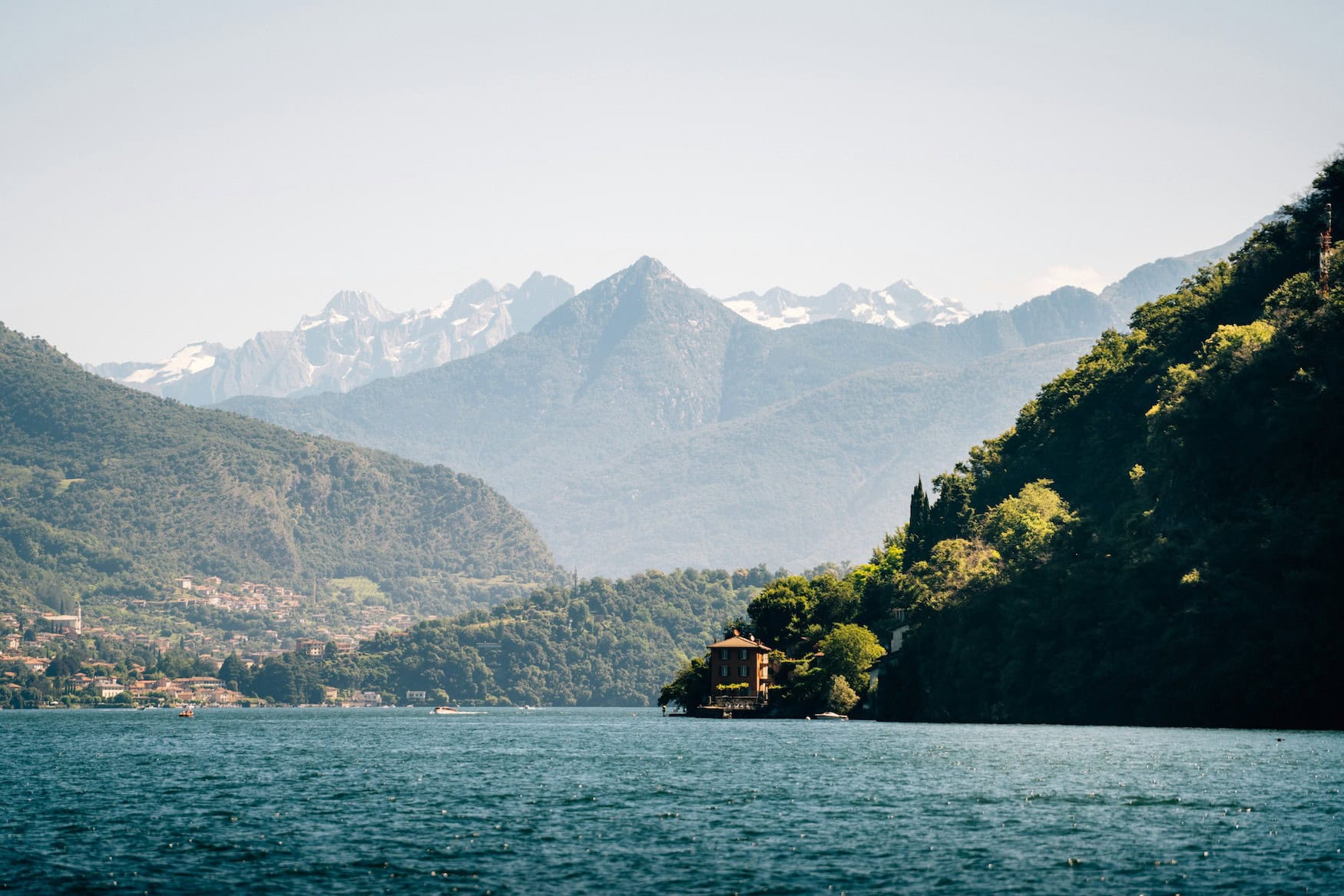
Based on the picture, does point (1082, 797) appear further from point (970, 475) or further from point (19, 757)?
point (970, 475)

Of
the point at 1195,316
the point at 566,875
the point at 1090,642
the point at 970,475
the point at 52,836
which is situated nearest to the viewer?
the point at 566,875

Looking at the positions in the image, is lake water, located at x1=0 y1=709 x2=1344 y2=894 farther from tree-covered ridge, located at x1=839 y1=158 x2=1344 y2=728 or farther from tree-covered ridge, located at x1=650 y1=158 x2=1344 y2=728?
tree-covered ridge, located at x1=650 y1=158 x2=1344 y2=728

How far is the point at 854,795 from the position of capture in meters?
72.6

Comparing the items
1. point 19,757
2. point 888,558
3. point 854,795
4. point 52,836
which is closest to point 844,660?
point 888,558

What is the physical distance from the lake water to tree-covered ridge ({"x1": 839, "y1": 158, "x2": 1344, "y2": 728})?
8632 millimetres

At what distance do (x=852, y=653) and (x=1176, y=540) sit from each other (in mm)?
46847

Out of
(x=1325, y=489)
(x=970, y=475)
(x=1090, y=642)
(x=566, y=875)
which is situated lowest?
(x=566, y=875)

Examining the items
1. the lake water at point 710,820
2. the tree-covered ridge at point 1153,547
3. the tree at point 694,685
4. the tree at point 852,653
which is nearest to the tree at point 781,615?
the tree-covered ridge at point 1153,547

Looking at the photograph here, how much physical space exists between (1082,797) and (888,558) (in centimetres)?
12696

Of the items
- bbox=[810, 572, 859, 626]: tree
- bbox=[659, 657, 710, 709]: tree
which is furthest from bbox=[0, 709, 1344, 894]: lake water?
bbox=[659, 657, 710, 709]: tree

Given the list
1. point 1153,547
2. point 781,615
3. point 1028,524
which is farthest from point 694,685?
point 1153,547

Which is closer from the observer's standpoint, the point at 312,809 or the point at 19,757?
the point at 312,809

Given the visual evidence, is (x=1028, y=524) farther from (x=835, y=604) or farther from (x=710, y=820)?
(x=710, y=820)

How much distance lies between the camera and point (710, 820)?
6412cm
